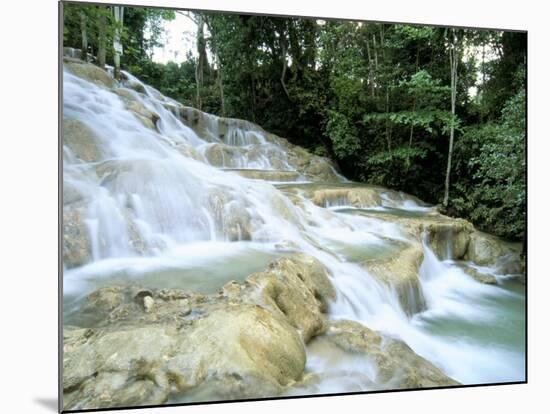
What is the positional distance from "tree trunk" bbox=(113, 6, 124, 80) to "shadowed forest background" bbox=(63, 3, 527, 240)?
418 millimetres

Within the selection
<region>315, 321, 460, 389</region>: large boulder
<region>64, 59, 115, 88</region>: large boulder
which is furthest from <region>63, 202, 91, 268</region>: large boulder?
<region>315, 321, 460, 389</region>: large boulder

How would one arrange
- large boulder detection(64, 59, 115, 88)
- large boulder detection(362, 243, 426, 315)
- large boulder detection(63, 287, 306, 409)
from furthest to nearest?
large boulder detection(362, 243, 426, 315), large boulder detection(64, 59, 115, 88), large boulder detection(63, 287, 306, 409)

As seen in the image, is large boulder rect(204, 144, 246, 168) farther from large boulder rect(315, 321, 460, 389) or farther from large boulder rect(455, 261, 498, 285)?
large boulder rect(455, 261, 498, 285)

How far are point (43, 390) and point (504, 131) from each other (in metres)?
3.04

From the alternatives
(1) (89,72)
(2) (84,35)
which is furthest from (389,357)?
(2) (84,35)

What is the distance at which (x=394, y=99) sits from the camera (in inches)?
117

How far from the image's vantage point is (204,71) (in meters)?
2.69

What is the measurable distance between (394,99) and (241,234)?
127cm

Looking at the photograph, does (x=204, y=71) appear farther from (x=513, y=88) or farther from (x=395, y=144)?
(x=513, y=88)

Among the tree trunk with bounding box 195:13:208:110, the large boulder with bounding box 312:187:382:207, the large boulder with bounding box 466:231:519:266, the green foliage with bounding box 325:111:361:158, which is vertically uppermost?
the tree trunk with bounding box 195:13:208:110

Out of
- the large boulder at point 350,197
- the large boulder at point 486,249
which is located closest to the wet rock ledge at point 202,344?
the large boulder at point 350,197

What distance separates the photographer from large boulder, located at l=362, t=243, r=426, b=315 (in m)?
2.87

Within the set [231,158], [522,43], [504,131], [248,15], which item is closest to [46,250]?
[231,158]

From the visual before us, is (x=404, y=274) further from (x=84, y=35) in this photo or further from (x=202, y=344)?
(x=84, y=35)
